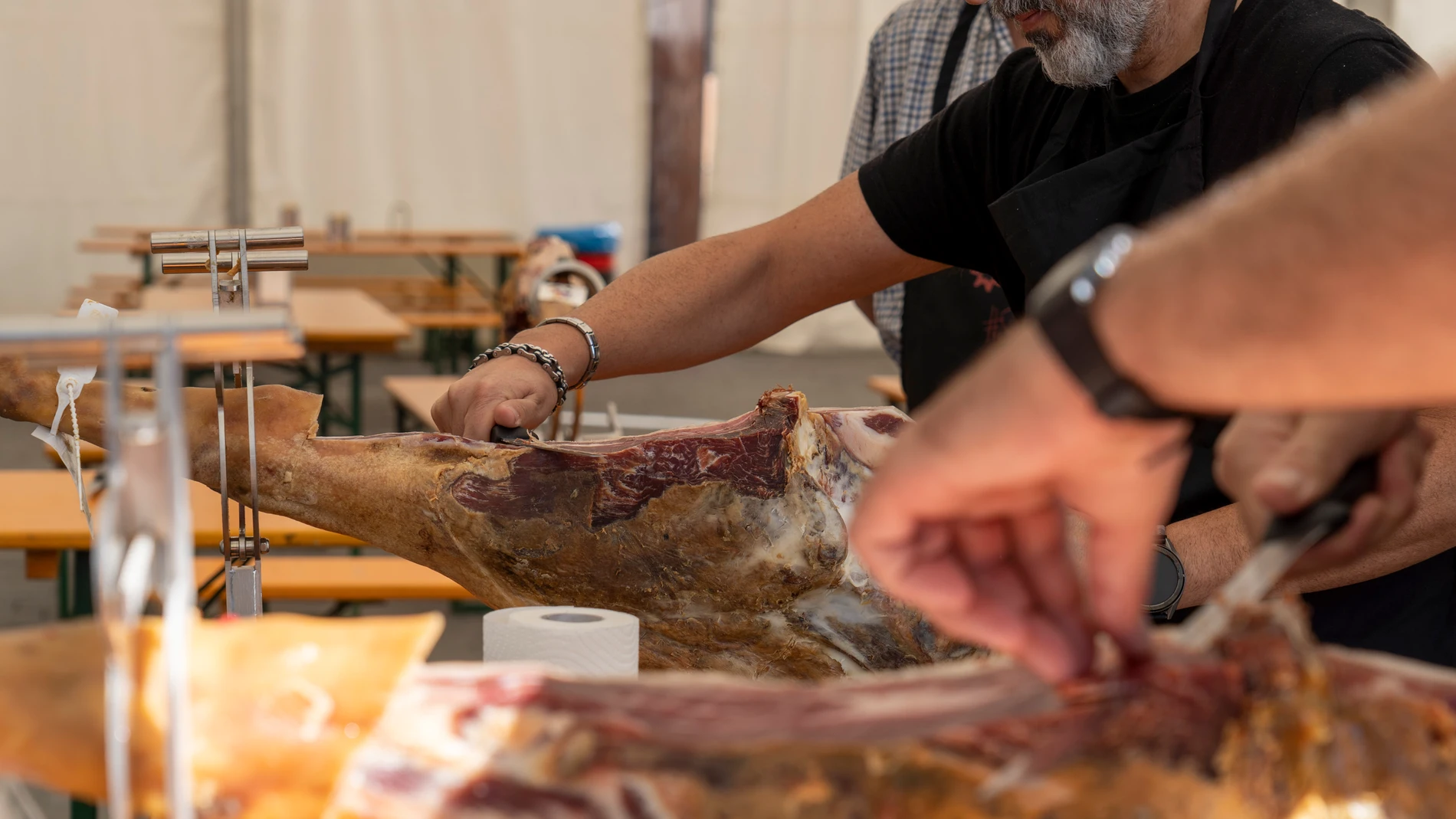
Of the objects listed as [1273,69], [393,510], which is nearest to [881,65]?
[1273,69]

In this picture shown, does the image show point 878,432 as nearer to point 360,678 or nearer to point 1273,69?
→ point 1273,69

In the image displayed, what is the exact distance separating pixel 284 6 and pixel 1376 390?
9.58 meters

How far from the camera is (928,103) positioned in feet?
10.7

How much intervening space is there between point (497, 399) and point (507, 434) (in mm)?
83

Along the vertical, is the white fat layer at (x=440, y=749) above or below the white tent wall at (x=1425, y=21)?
below

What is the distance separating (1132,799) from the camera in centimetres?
75

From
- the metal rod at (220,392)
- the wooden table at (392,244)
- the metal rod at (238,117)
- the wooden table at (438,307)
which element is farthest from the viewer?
the metal rod at (238,117)

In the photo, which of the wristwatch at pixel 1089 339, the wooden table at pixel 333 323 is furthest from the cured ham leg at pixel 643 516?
the wooden table at pixel 333 323

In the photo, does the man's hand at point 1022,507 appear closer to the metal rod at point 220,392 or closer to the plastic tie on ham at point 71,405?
the metal rod at point 220,392

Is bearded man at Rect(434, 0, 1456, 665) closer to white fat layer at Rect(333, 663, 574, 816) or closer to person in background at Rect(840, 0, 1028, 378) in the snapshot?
person in background at Rect(840, 0, 1028, 378)

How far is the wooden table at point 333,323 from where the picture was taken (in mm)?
5426

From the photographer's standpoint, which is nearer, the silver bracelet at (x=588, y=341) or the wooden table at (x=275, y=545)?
the silver bracelet at (x=588, y=341)

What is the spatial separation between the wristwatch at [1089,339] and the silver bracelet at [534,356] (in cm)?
127

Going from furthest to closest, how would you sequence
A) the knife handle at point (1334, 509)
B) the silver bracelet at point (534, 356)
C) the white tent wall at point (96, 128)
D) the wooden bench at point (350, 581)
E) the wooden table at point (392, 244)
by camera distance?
the white tent wall at point (96, 128)
the wooden table at point (392, 244)
the wooden bench at point (350, 581)
the silver bracelet at point (534, 356)
the knife handle at point (1334, 509)
